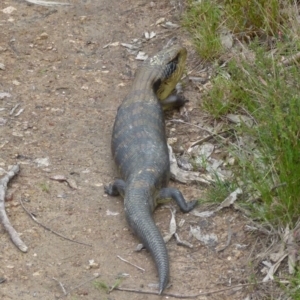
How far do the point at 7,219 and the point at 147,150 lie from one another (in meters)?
1.21

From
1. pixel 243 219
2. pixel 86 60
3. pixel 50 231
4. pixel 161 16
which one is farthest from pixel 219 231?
pixel 161 16

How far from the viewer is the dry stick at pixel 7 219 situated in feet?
17.9

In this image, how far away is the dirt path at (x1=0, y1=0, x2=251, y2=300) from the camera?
526 cm

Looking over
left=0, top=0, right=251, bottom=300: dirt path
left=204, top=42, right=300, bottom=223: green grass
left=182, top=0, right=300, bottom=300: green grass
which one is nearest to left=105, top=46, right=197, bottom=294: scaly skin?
left=0, top=0, right=251, bottom=300: dirt path

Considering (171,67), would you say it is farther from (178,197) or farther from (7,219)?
(7,219)

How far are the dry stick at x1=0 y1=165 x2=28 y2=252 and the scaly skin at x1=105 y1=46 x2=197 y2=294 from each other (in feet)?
2.37

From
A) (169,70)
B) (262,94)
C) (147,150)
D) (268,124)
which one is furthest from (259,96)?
(169,70)

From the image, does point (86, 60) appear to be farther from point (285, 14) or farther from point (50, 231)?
point (50, 231)

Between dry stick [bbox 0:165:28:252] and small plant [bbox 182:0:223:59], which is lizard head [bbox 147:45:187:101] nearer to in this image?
small plant [bbox 182:0:223:59]

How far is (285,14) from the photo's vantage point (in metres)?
6.99

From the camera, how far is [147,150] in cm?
625

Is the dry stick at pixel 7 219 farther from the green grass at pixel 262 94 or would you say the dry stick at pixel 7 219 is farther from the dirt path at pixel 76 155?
the green grass at pixel 262 94

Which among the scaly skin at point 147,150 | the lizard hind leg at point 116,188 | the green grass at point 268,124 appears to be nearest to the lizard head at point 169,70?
the scaly skin at point 147,150

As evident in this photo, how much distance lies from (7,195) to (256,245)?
1825 mm
